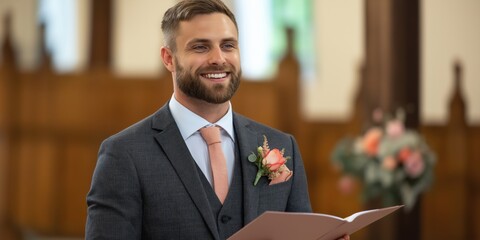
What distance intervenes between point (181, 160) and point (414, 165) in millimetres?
4004

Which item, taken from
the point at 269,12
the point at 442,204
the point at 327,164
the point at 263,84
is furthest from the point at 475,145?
the point at 269,12

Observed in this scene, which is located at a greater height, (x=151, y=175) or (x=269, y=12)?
(x=269, y=12)

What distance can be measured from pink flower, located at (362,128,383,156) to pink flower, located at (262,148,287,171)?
12.9 ft

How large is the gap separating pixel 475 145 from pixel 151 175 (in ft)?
21.8

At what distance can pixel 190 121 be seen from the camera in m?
2.00

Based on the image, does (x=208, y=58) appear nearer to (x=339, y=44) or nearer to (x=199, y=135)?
(x=199, y=135)

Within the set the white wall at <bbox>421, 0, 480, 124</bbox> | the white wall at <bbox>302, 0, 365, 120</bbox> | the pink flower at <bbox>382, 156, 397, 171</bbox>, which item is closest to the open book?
the pink flower at <bbox>382, 156, 397, 171</bbox>

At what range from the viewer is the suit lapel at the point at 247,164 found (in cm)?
197

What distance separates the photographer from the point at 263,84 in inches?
288

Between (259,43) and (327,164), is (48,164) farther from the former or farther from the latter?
(259,43)

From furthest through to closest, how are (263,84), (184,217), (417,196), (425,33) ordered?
(425,33), (263,84), (417,196), (184,217)

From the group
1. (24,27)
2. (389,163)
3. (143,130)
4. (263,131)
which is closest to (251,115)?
(389,163)

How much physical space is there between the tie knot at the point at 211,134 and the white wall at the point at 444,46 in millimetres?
8349

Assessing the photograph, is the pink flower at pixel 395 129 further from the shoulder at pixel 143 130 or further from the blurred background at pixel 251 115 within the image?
the shoulder at pixel 143 130
